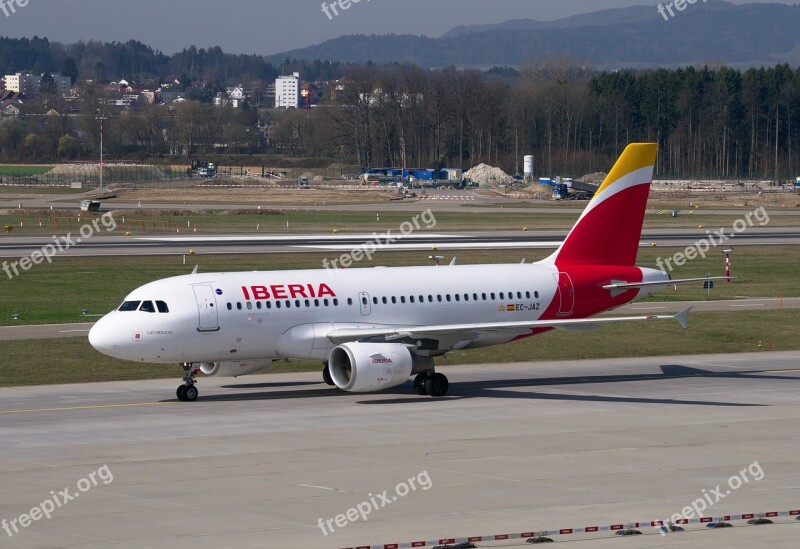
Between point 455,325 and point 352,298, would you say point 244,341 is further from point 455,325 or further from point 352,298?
point 455,325

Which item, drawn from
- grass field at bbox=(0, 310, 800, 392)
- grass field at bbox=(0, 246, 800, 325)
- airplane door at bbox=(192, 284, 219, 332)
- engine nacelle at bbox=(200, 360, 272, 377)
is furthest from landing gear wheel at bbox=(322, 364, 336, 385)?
grass field at bbox=(0, 246, 800, 325)

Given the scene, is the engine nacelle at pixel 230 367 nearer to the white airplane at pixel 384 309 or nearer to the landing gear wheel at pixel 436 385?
the white airplane at pixel 384 309

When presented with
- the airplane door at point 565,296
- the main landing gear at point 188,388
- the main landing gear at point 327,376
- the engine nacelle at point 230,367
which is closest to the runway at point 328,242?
the airplane door at point 565,296

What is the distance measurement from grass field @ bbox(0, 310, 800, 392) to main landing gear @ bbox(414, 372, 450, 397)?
5.49m

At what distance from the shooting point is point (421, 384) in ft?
127

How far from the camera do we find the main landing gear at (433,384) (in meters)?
38.2

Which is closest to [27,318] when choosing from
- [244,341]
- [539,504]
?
[244,341]

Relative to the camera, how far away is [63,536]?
21.8m

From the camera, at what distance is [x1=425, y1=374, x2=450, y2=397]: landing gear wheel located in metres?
38.2

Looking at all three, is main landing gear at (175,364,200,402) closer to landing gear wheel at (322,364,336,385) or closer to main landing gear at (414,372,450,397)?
landing gear wheel at (322,364,336,385)

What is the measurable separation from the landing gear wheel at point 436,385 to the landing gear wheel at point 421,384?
0.51 feet

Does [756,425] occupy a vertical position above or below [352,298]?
below

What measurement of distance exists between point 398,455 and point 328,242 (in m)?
64.1

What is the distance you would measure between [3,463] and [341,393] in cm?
1304
